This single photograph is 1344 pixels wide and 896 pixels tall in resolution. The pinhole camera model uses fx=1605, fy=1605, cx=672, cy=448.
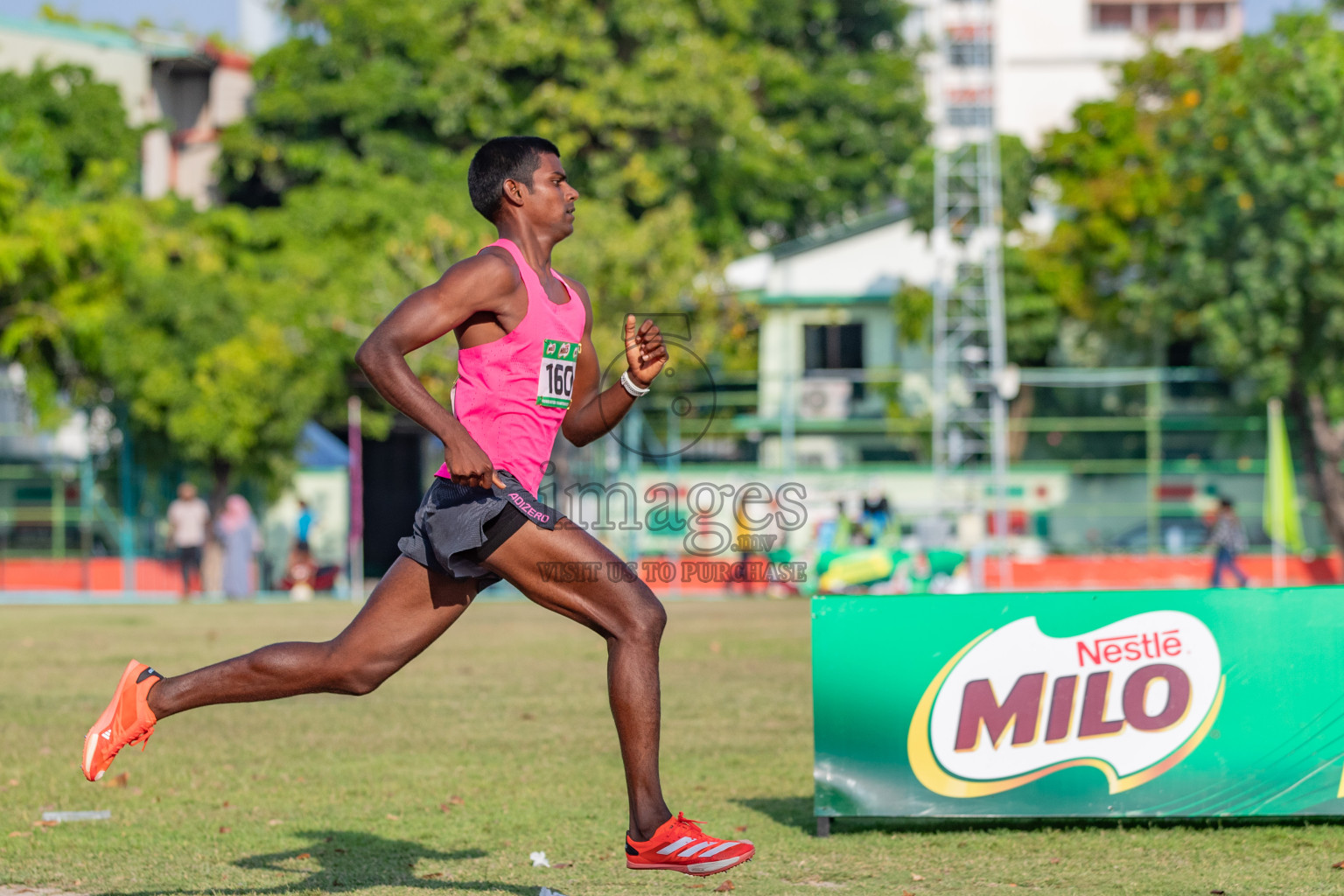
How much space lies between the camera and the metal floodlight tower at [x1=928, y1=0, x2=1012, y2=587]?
103 feet

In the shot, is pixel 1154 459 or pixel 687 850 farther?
pixel 1154 459

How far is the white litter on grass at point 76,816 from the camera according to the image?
6820mm

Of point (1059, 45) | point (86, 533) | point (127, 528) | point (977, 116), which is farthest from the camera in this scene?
point (1059, 45)

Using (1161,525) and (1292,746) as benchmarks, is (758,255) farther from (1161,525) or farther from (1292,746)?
(1292,746)

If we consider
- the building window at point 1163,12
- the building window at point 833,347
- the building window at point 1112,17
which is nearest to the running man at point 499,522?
the building window at point 833,347

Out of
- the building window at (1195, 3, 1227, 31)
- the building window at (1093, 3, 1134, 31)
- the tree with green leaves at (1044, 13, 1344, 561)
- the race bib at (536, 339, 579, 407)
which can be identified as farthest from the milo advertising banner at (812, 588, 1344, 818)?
the building window at (1195, 3, 1227, 31)

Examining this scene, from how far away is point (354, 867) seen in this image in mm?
5859

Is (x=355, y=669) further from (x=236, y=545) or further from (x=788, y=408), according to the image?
(x=788, y=408)

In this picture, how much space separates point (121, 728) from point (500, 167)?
6.99 feet

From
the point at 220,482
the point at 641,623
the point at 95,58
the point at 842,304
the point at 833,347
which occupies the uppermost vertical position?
the point at 95,58

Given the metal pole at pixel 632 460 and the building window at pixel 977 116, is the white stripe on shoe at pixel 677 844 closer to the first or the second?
the metal pole at pixel 632 460

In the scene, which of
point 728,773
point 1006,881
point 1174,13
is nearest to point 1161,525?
point 728,773

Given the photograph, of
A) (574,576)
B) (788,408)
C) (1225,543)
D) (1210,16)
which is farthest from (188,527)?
(1210,16)

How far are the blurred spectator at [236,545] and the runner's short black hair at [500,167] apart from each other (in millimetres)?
23089
